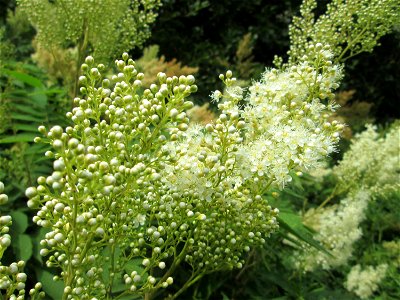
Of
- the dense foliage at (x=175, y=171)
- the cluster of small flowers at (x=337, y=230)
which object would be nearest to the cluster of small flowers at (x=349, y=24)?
the dense foliage at (x=175, y=171)

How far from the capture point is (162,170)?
144 centimetres

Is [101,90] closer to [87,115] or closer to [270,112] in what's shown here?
[87,115]

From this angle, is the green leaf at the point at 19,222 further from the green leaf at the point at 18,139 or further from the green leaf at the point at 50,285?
the green leaf at the point at 18,139

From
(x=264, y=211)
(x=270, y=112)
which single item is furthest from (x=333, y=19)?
(x=264, y=211)

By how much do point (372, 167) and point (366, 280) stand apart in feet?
3.80

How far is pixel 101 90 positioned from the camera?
55.2 inches

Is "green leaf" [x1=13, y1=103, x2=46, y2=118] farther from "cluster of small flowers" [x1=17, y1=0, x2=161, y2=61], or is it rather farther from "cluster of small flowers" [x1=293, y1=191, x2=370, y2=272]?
"cluster of small flowers" [x1=293, y1=191, x2=370, y2=272]

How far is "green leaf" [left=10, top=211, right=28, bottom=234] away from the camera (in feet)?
7.91

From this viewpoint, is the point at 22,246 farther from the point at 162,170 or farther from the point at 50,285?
the point at 162,170

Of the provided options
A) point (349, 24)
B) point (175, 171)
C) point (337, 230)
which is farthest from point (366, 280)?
point (175, 171)

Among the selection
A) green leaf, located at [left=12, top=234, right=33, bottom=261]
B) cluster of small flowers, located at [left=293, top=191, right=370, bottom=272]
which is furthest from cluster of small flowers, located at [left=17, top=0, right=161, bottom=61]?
cluster of small flowers, located at [left=293, top=191, right=370, bottom=272]

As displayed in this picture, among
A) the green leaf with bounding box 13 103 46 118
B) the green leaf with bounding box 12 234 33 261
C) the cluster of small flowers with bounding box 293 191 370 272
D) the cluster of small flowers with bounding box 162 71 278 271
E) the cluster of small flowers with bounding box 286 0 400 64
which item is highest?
the cluster of small flowers with bounding box 286 0 400 64

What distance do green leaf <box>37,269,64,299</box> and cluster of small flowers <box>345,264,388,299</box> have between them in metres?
2.83

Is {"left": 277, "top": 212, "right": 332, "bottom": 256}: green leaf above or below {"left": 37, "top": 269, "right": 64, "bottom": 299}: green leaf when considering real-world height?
above
